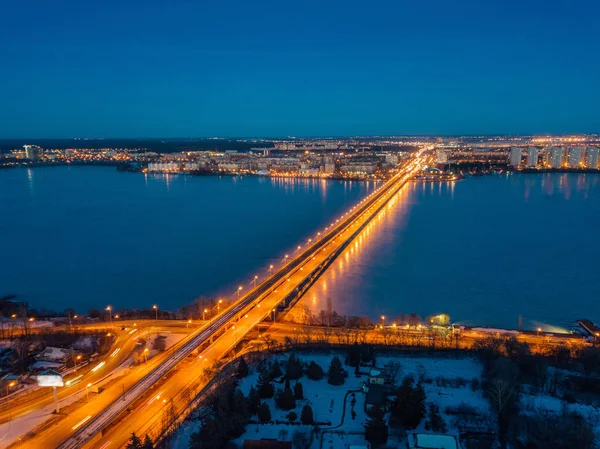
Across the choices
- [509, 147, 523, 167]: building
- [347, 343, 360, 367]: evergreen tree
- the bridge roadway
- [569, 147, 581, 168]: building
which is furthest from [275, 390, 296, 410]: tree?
[569, 147, 581, 168]: building

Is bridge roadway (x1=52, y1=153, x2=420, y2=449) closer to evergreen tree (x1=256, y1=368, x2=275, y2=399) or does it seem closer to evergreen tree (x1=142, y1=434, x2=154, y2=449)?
evergreen tree (x1=142, y1=434, x2=154, y2=449)

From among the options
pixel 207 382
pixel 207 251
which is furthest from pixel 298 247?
pixel 207 382

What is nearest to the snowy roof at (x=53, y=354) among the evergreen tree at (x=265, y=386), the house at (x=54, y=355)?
the house at (x=54, y=355)

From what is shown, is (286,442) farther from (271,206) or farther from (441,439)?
(271,206)

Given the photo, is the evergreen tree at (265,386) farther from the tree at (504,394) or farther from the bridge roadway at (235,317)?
the tree at (504,394)

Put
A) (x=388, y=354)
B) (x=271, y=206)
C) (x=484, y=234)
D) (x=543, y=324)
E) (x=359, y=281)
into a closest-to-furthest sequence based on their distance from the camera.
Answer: (x=388, y=354), (x=543, y=324), (x=359, y=281), (x=484, y=234), (x=271, y=206)

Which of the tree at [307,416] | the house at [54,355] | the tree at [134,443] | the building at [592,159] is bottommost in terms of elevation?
the house at [54,355]
